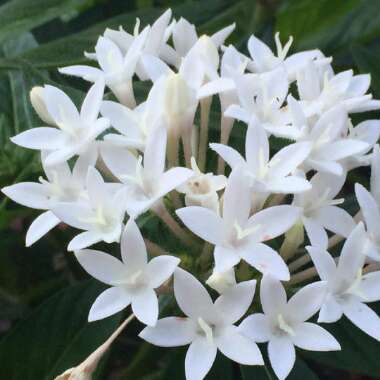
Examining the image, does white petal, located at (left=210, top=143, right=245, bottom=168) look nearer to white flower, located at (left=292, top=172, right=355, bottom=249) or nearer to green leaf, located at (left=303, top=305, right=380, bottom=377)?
white flower, located at (left=292, top=172, right=355, bottom=249)

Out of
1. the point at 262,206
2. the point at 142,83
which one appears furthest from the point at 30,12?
the point at 262,206

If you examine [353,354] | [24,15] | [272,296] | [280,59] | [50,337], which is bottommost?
[353,354]

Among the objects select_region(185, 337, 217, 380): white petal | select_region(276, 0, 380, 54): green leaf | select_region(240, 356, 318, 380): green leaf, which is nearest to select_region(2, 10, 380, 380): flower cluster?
select_region(185, 337, 217, 380): white petal

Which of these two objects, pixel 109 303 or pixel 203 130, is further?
pixel 203 130

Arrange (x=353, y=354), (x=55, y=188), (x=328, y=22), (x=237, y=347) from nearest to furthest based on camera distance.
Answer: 1. (x=237, y=347)
2. (x=55, y=188)
3. (x=353, y=354)
4. (x=328, y=22)

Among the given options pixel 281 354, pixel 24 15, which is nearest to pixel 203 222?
pixel 281 354

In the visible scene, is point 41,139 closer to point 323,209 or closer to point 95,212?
point 95,212

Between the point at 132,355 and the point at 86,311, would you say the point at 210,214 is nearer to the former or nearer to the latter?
the point at 86,311

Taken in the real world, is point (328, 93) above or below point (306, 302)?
above
